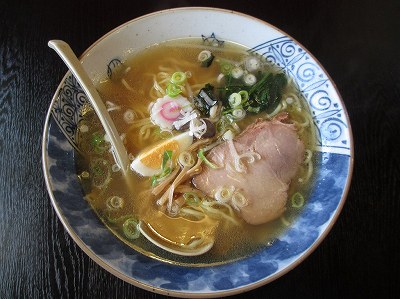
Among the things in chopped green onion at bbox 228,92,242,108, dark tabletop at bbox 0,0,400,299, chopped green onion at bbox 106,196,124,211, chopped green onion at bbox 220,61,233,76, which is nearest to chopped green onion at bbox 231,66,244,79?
chopped green onion at bbox 220,61,233,76

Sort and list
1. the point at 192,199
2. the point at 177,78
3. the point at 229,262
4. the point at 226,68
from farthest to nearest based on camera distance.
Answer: the point at 226,68
the point at 177,78
the point at 192,199
the point at 229,262

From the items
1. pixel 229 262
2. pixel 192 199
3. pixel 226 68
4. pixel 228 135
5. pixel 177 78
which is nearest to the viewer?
pixel 229 262

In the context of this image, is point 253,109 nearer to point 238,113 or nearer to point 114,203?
point 238,113

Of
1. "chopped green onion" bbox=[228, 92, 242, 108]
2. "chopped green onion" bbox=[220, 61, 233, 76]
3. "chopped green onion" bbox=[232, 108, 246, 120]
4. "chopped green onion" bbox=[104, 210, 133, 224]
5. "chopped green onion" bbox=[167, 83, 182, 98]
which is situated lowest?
"chopped green onion" bbox=[104, 210, 133, 224]

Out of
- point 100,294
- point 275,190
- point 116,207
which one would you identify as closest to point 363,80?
point 275,190

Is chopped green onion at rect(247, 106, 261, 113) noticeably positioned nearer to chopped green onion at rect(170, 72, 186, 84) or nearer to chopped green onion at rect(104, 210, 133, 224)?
chopped green onion at rect(170, 72, 186, 84)

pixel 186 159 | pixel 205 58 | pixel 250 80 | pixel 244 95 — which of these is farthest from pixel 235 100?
pixel 186 159

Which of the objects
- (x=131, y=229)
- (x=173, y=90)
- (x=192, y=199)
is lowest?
(x=131, y=229)
